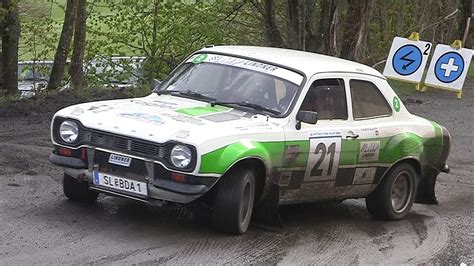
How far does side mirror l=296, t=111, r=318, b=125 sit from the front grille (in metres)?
1.46

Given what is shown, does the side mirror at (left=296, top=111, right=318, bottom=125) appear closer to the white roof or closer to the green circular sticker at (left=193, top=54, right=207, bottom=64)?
the white roof

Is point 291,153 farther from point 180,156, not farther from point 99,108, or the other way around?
point 99,108

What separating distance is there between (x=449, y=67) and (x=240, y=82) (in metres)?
9.97

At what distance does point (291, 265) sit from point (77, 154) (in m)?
2.11

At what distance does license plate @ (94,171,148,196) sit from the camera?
719 centimetres

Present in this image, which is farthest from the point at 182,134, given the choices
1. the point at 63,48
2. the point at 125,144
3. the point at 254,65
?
the point at 63,48

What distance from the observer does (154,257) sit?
21.7 ft

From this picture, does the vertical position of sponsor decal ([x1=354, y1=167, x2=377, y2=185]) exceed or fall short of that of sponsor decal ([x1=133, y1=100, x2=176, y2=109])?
it falls short

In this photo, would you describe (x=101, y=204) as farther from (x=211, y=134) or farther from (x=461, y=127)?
(x=461, y=127)

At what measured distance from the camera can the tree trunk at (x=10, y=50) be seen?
1920 cm

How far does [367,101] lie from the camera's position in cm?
897

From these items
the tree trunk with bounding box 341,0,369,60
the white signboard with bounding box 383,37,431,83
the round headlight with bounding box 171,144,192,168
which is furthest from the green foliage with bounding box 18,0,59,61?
the round headlight with bounding box 171,144,192,168

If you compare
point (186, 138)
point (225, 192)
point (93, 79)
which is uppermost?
point (186, 138)

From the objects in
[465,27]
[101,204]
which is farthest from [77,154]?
[465,27]
